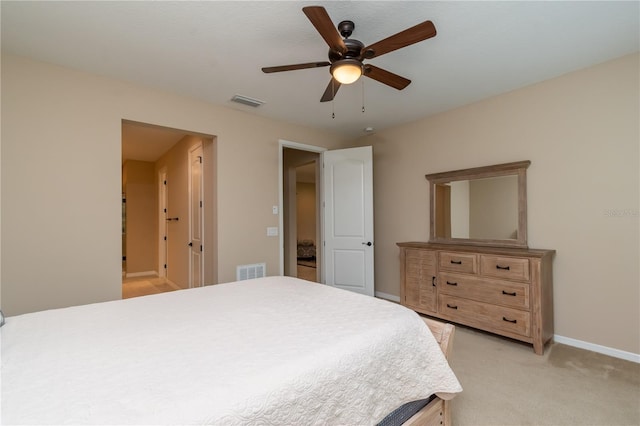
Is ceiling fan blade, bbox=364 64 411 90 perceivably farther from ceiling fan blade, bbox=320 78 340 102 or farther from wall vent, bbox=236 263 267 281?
wall vent, bbox=236 263 267 281

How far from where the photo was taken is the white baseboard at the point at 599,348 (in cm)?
235

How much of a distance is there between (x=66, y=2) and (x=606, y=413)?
4.20m

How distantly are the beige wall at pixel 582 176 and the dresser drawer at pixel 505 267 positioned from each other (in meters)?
0.48

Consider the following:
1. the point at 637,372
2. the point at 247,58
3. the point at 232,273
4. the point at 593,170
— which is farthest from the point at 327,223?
the point at 637,372

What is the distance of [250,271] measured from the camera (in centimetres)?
350

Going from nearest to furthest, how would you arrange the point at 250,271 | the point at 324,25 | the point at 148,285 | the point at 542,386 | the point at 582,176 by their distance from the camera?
1. the point at 324,25
2. the point at 542,386
3. the point at 582,176
4. the point at 250,271
5. the point at 148,285

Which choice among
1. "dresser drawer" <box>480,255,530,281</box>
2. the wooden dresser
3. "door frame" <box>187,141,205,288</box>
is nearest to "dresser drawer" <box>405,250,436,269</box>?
the wooden dresser

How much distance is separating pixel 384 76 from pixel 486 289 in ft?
7.39

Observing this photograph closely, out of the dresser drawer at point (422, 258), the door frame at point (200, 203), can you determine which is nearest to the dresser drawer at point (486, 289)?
the dresser drawer at point (422, 258)

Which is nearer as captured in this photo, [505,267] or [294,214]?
[505,267]

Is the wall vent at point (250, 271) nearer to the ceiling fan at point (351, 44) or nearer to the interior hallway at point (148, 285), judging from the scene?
the interior hallway at point (148, 285)

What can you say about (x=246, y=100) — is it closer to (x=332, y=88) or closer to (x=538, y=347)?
(x=332, y=88)

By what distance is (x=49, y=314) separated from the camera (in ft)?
4.67

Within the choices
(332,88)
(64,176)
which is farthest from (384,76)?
(64,176)
